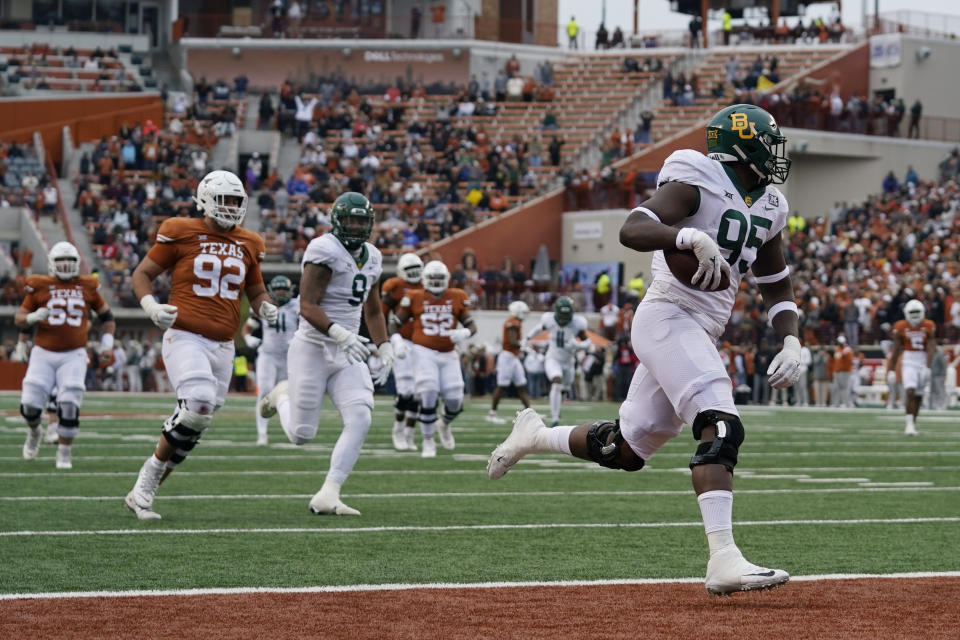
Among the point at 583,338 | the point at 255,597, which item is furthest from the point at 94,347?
the point at 255,597

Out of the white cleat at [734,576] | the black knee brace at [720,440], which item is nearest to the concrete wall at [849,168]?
the black knee brace at [720,440]

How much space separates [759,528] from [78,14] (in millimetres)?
43792

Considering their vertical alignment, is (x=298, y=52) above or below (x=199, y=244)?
above

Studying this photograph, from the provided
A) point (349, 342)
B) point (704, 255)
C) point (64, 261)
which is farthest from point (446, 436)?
point (704, 255)

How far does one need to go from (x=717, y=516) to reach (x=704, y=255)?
957mm

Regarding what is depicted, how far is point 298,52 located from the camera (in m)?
48.3

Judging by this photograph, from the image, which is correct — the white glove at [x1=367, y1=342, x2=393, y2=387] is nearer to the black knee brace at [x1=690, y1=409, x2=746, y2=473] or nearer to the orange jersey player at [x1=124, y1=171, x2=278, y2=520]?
the orange jersey player at [x1=124, y1=171, x2=278, y2=520]

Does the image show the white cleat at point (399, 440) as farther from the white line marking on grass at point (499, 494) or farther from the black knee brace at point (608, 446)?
the black knee brace at point (608, 446)

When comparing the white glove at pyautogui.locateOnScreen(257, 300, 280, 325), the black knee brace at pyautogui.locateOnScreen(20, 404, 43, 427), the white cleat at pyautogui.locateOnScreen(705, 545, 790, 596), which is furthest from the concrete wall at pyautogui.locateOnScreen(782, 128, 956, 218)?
the white cleat at pyautogui.locateOnScreen(705, 545, 790, 596)

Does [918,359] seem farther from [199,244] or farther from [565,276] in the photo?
[565,276]

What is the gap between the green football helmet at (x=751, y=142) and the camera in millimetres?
6254

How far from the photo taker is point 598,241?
127 feet

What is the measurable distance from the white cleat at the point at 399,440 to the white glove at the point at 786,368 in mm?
9603

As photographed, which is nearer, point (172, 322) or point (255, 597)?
point (255, 597)
